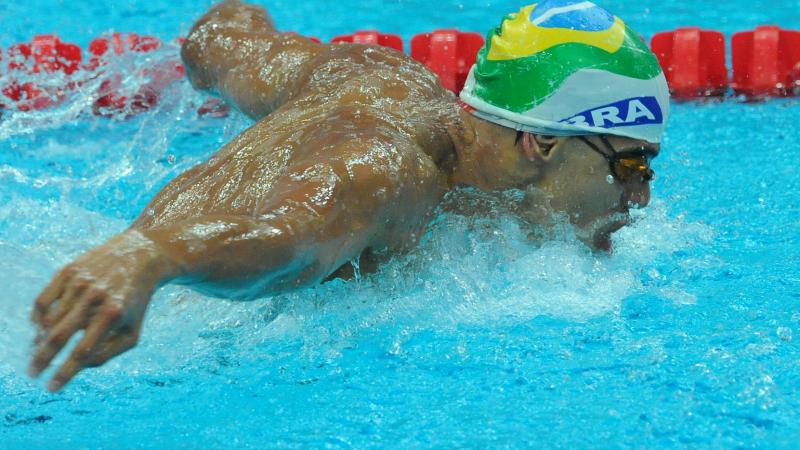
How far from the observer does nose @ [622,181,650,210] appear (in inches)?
94.0

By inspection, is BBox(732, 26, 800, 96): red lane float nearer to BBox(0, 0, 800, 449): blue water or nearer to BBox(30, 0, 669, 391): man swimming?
BBox(0, 0, 800, 449): blue water

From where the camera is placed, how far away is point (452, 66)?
4191 mm

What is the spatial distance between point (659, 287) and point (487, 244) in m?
0.44

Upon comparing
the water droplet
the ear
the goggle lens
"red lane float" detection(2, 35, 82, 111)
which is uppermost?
the ear

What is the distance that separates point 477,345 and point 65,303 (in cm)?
115

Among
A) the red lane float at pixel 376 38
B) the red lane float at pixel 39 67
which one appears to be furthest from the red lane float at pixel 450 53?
the red lane float at pixel 39 67

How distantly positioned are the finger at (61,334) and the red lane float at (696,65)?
308 cm

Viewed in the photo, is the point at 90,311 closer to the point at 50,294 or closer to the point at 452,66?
the point at 50,294

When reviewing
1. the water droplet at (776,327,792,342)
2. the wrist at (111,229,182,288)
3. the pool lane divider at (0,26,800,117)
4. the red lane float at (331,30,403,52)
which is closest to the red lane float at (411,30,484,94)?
the pool lane divider at (0,26,800,117)

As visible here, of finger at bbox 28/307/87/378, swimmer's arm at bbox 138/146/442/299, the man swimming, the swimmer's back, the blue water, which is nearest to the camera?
finger at bbox 28/307/87/378

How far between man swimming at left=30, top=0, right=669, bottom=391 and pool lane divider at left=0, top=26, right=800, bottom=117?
156 cm

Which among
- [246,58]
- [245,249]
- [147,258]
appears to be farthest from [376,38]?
[147,258]

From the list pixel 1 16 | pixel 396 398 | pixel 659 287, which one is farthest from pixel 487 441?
pixel 1 16

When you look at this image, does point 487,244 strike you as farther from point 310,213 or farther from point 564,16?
point 310,213
